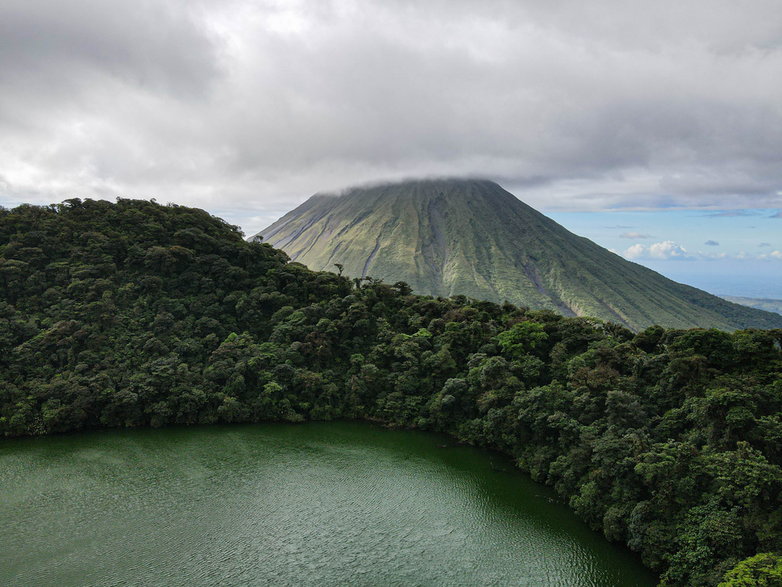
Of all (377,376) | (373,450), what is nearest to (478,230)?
(377,376)

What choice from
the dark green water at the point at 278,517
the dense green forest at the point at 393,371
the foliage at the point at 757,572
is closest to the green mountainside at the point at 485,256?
the dense green forest at the point at 393,371

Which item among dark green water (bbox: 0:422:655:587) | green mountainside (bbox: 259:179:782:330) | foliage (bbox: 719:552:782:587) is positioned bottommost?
dark green water (bbox: 0:422:655:587)

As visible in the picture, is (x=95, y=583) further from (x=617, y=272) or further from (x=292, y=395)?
(x=617, y=272)

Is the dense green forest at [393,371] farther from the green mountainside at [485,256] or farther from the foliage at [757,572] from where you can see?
the green mountainside at [485,256]

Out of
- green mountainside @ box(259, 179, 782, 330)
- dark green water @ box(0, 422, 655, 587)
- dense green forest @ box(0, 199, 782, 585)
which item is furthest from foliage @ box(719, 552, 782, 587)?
green mountainside @ box(259, 179, 782, 330)

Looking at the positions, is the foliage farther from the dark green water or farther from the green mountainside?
the green mountainside

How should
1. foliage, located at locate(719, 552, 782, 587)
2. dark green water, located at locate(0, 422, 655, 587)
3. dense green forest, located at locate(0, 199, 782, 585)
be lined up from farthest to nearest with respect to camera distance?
dense green forest, located at locate(0, 199, 782, 585) < dark green water, located at locate(0, 422, 655, 587) < foliage, located at locate(719, 552, 782, 587)

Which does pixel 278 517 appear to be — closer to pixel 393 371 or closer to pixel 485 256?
pixel 393 371
